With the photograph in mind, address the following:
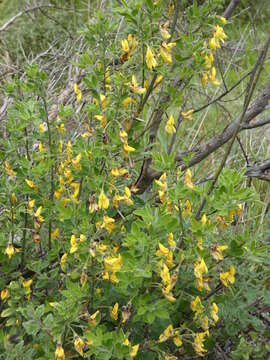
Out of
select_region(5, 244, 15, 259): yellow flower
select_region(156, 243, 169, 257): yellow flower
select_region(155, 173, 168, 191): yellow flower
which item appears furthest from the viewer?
select_region(5, 244, 15, 259): yellow flower

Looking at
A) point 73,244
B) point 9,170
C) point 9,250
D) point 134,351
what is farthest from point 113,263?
point 9,170

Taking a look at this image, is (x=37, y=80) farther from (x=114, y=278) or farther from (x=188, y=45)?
(x=114, y=278)

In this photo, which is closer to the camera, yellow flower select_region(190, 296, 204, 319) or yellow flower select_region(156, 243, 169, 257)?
yellow flower select_region(156, 243, 169, 257)

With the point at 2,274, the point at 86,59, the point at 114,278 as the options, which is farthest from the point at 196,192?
the point at 2,274

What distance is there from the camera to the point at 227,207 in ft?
4.26

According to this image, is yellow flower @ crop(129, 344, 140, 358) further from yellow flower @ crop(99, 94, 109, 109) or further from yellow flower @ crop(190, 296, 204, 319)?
yellow flower @ crop(99, 94, 109, 109)

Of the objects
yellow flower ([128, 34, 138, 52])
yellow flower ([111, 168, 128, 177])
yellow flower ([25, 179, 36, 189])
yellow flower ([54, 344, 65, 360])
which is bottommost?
yellow flower ([54, 344, 65, 360])

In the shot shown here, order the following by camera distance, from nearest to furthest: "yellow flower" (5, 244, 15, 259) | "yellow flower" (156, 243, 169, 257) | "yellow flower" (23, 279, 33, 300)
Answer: "yellow flower" (156, 243, 169, 257) < "yellow flower" (5, 244, 15, 259) < "yellow flower" (23, 279, 33, 300)

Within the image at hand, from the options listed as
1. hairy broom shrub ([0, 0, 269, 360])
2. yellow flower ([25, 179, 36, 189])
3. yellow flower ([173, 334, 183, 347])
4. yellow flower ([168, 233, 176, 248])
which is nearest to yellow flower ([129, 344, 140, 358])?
hairy broom shrub ([0, 0, 269, 360])

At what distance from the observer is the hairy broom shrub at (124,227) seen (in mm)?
1327

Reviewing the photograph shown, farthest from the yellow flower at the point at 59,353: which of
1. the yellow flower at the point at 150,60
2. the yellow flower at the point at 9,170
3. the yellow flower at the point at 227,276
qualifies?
the yellow flower at the point at 150,60

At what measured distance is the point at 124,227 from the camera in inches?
62.8

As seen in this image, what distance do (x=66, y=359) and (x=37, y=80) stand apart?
73cm

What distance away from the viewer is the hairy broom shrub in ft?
4.35
